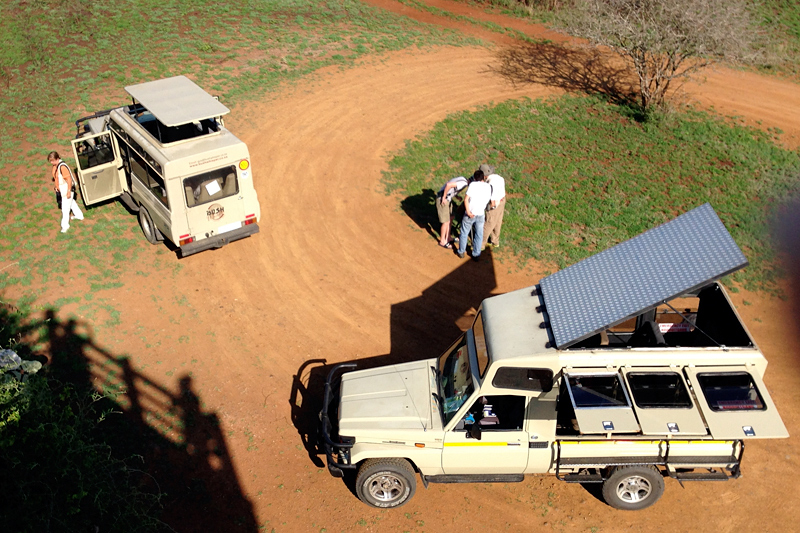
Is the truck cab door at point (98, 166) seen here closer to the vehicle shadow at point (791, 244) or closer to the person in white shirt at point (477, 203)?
the person in white shirt at point (477, 203)

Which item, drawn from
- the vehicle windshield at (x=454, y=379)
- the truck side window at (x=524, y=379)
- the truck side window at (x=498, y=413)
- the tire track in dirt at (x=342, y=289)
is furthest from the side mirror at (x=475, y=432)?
the tire track in dirt at (x=342, y=289)

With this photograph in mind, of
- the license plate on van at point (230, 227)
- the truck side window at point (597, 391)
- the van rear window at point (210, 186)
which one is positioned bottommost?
the license plate on van at point (230, 227)

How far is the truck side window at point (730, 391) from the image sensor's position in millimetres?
7887

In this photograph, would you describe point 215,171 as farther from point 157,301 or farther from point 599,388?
point 599,388

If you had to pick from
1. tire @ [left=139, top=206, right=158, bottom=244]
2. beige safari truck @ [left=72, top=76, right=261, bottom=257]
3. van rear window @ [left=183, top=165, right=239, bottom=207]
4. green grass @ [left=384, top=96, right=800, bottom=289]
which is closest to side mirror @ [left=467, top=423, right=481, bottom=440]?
green grass @ [left=384, top=96, right=800, bottom=289]

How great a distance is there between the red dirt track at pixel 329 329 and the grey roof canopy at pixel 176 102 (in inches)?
110

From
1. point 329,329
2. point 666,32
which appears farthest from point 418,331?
point 666,32

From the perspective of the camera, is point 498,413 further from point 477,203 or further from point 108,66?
point 108,66

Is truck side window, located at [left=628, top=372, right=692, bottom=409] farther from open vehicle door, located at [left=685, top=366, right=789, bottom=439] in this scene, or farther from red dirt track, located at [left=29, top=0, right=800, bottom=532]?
red dirt track, located at [left=29, top=0, right=800, bottom=532]

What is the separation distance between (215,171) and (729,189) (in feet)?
40.9

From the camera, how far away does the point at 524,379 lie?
8.16m

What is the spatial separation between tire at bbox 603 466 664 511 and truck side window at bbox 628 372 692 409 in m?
0.87

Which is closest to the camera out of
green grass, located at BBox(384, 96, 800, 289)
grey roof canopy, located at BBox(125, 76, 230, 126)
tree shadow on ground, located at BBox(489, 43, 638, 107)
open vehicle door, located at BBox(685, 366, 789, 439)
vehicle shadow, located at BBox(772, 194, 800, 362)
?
open vehicle door, located at BBox(685, 366, 789, 439)

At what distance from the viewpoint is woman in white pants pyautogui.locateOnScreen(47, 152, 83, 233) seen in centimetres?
1325
